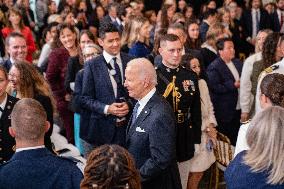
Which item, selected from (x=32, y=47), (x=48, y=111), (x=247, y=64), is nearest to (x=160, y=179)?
(x=48, y=111)

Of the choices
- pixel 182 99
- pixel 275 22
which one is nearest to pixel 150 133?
pixel 182 99

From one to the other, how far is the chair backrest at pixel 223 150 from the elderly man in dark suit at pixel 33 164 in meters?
2.34

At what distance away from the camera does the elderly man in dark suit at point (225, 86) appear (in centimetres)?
605

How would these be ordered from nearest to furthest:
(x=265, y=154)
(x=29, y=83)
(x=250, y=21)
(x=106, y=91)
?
(x=265, y=154) < (x=29, y=83) < (x=106, y=91) < (x=250, y=21)

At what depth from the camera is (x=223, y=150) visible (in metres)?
→ 5.03

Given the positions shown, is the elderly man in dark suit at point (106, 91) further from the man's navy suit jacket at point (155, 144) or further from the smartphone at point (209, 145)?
the man's navy suit jacket at point (155, 144)

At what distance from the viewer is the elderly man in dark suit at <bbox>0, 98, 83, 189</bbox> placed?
2762mm

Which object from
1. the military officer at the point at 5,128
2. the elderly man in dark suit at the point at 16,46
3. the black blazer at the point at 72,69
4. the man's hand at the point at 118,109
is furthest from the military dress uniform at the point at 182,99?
the black blazer at the point at 72,69

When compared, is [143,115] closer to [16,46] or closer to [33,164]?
[33,164]

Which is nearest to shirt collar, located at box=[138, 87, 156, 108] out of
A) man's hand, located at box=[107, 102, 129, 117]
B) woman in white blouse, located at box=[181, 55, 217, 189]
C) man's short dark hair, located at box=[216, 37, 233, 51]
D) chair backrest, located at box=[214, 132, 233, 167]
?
man's hand, located at box=[107, 102, 129, 117]

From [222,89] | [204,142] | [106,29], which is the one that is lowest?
[204,142]

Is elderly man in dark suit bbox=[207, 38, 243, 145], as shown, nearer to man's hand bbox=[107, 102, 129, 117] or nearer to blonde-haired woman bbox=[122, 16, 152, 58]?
blonde-haired woman bbox=[122, 16, 152, 58]

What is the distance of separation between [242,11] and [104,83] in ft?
25.8

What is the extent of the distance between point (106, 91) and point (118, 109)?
0.22 m
